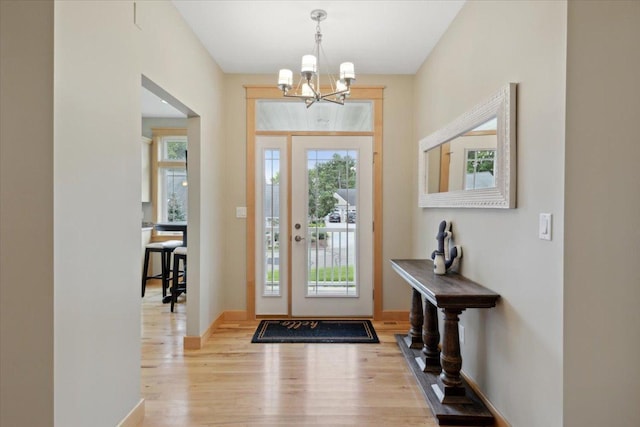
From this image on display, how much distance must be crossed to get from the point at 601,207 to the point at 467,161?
3.27 ft

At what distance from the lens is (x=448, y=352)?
2.15 m

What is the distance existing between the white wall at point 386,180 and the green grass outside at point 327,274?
33 centimetres

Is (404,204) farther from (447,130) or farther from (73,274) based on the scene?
(73,274)

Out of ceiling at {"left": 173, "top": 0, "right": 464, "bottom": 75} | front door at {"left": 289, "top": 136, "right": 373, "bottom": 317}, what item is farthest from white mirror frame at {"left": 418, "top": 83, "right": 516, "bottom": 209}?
front door at {"left": 289, "top": 136, "right": 373, "bottom": 317}

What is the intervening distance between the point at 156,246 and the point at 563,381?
4910 mm

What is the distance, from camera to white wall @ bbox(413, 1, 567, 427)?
1486 millimetres

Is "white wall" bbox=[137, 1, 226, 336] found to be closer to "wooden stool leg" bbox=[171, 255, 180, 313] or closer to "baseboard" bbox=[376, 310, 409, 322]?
"wooden stool leg" bbox=[171, 255, 180, 313]

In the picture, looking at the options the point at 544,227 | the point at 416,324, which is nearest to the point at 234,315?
the point at 416,324

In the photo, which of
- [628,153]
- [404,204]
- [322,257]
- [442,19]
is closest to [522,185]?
[628,153]

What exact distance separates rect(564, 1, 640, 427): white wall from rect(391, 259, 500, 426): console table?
550 millimetres

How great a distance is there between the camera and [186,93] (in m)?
2.74

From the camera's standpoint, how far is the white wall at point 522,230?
1486 millimetres

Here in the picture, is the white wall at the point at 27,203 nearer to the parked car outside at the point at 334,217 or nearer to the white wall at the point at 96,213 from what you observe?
the white wall at the point at 96,213

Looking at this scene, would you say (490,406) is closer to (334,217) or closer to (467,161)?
(467,161)
